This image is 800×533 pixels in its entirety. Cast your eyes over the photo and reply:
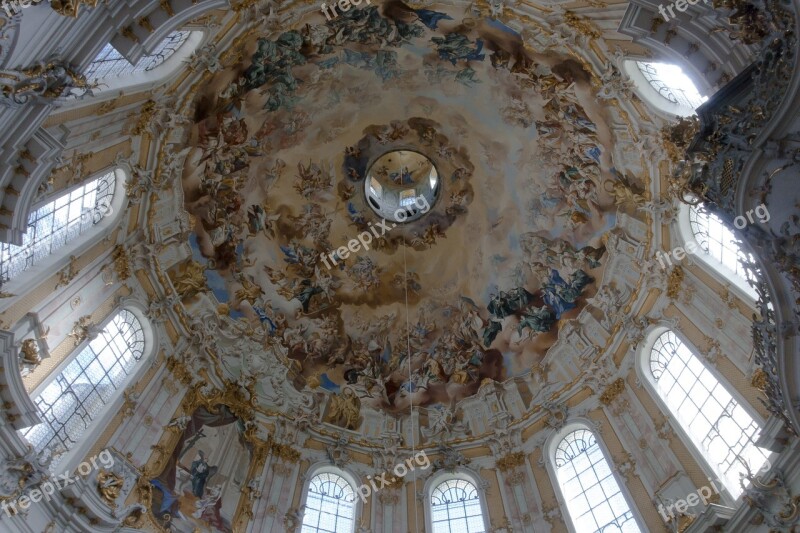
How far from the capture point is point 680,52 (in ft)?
37.9

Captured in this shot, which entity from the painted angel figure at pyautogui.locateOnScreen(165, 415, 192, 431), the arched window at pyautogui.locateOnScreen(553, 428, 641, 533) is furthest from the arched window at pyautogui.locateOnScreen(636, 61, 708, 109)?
the painted angel figure at pyautogui.locateOnScreen(165, 415, 192, 431)

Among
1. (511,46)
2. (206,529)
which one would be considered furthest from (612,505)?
(511,46)

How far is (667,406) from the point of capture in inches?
659

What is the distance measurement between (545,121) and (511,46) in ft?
10.6

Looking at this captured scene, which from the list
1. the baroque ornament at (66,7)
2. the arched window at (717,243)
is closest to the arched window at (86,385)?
the baroque ornament at (66,7)

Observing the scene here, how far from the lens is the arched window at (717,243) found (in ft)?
51.0

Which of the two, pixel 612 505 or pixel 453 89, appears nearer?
pixel 612 505

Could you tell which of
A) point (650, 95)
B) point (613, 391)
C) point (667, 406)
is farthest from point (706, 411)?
point (650, 95)

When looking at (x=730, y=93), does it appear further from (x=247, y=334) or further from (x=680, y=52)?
(x=247, y=334)

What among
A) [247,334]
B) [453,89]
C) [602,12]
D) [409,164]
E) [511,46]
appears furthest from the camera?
[409,164]

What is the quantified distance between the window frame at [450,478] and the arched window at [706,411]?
18.9ft

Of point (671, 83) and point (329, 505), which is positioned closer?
point (671, 83)
